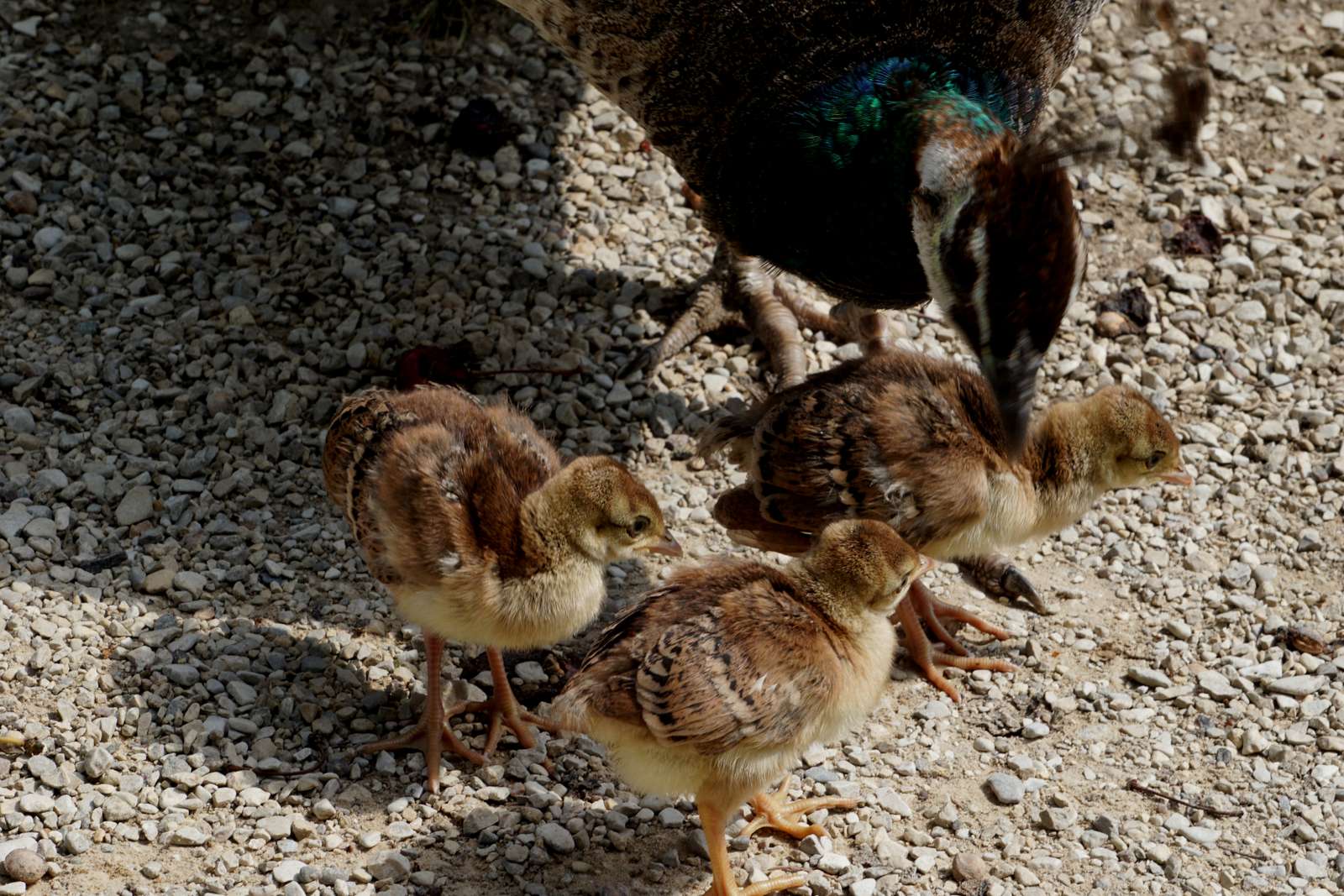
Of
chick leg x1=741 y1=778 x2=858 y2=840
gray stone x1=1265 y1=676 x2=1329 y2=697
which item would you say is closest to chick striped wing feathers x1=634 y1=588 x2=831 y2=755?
chick leg x1=741 y1=778 x2=858 y2=840

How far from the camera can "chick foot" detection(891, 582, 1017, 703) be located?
456cm

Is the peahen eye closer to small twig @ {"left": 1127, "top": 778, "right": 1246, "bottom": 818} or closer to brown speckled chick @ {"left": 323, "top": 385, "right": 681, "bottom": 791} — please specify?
brown speckled chick @ {"left": 323, "top": 385, "right": 681, "bottom": 791}

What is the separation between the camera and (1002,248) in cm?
389

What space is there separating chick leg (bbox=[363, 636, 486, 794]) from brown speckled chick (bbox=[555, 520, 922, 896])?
1.88 feet

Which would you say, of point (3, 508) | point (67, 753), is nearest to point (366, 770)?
point (67, 753)

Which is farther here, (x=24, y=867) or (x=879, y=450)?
(x=879, y=450)

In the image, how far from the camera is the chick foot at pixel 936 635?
15.0 feet

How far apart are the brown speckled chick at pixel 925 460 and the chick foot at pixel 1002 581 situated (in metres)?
0.42

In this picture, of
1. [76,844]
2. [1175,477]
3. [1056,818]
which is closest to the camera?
[76,844]

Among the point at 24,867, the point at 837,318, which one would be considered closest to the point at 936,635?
the point at 837,318

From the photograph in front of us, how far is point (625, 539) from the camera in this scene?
3988 mm

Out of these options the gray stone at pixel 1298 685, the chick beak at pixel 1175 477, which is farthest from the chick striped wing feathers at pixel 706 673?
the gray stone at pixel 1298 685

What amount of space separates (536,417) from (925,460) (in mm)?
1641

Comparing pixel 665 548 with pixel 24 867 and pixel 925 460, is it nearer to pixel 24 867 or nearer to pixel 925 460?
pixel 925 460
